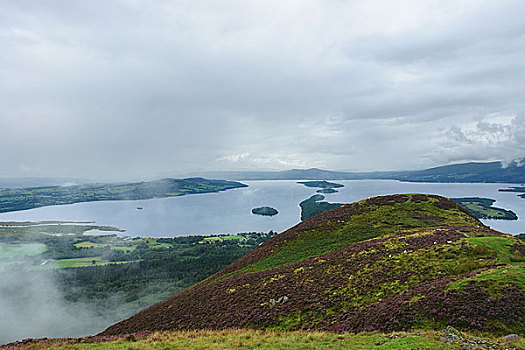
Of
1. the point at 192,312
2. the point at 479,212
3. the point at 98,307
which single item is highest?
the point at 192,312

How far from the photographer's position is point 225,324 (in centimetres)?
2345

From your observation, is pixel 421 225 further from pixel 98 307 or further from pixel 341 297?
pixel 98 307

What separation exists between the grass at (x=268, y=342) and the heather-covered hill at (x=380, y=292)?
1.85 meters

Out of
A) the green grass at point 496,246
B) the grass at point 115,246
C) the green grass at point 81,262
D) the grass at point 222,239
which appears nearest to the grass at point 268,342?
the green grass at point 496,246

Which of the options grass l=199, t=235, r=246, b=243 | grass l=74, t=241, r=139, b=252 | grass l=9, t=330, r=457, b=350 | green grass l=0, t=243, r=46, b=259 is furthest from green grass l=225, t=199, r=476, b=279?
green grass l=0, t=243, r=46, b=259

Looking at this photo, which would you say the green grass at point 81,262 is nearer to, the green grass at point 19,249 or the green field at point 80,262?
the green field at point 80,262

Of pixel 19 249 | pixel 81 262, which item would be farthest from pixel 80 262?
pixel 19 249

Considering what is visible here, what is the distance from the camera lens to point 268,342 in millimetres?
16953

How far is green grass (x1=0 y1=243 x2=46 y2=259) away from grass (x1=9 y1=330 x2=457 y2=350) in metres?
183

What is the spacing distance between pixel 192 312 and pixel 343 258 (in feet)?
55.0

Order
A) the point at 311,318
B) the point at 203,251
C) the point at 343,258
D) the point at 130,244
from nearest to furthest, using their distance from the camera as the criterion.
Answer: the point at 311,318 < the point at 343,258 < the point at 203,251 < the point at 130,244

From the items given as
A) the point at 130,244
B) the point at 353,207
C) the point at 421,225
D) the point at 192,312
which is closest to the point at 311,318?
the point at 192,312

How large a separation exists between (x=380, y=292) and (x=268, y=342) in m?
9.71

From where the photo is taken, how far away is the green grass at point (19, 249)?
15650 cm
